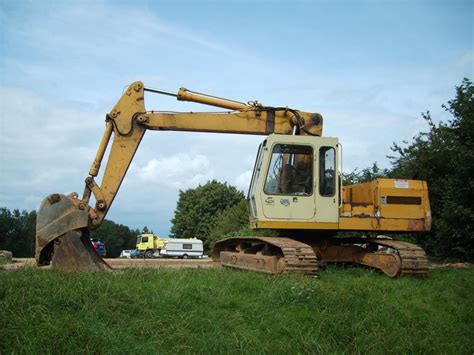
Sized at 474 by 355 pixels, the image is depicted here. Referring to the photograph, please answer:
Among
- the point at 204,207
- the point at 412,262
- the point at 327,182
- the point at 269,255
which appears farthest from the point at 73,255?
the point at 204,207

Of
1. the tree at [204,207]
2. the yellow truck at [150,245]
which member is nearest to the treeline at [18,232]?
the yellow truck at [150,245]

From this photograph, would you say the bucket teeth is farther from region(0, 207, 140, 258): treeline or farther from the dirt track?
region(0, 207, 140, 258): treeline

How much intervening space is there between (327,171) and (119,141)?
448 centimetres

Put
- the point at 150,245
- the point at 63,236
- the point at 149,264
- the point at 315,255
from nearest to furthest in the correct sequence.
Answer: the point at 315,255, the point at 63,236, the point at 149,264, the point at 150,245

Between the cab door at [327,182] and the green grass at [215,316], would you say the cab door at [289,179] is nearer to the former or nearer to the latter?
the cab door at [327,182]

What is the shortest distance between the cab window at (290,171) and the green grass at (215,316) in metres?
2.82

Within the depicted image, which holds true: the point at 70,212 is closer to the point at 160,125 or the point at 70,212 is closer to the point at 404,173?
the point at 160,125

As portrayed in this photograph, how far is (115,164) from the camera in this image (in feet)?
37.3

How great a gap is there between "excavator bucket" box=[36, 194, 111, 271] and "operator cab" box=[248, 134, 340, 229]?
3396mm

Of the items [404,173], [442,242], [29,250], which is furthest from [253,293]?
[29,250]

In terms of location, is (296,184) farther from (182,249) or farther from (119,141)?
(182,249)

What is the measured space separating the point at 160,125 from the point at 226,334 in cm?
680

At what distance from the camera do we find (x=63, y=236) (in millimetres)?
9969

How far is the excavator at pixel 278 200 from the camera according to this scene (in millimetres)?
10094
